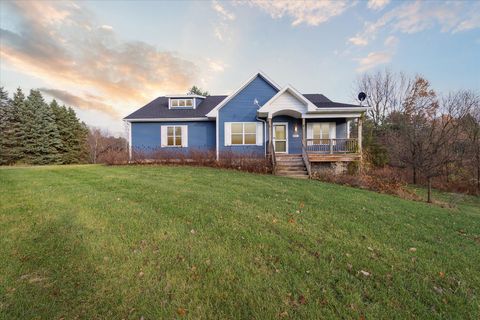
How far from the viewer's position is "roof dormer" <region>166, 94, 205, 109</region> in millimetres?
19609

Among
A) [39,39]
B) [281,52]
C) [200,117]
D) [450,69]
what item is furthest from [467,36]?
[39,39]

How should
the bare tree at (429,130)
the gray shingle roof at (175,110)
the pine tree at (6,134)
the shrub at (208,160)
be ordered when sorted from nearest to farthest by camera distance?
the bare tree at (429,130) → the shrub at (208,160) → the gray shingle roof at (175,110) → the pine tree at (6,134)

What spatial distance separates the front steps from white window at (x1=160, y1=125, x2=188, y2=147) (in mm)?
7722

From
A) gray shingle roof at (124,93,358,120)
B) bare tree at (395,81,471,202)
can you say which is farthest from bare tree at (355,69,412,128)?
gray shingle roof at (124,93,358,120)

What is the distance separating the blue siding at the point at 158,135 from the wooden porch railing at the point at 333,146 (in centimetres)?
757

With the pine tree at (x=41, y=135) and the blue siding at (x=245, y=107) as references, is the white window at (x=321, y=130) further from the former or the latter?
the pine tree at (x=41, y=135)

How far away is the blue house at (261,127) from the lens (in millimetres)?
14664

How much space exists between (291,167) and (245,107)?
5.92 m

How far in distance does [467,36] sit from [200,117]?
21.2 m

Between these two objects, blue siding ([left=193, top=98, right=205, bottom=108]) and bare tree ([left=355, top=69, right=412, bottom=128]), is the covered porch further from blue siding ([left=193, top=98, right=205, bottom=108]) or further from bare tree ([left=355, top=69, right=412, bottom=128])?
bare tree ([left=355, top=69, right=412, bottom=128])

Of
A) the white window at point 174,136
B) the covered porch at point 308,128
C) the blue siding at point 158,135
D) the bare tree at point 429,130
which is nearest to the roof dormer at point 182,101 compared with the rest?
the blue siding at point 158,135

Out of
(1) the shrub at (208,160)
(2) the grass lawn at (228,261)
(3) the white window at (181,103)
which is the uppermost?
(3) the white window at (181,103)

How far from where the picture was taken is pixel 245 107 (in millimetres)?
16797

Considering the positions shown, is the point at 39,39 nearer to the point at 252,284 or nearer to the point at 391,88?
the point at 252,284
